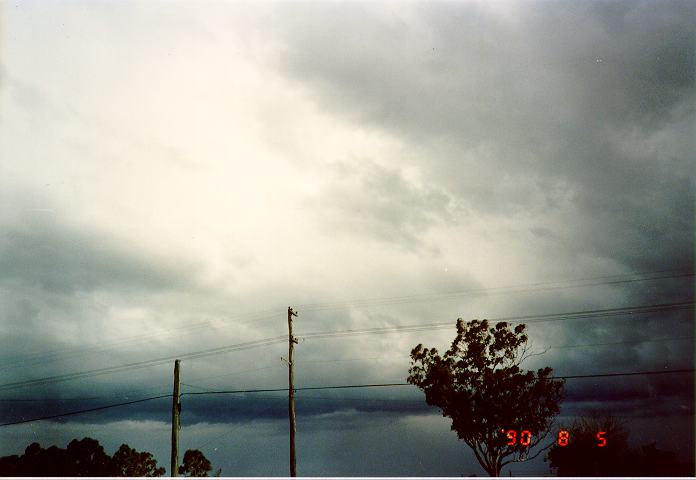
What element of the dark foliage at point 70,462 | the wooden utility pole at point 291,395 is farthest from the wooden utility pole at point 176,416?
the dark foliage at point 70,462

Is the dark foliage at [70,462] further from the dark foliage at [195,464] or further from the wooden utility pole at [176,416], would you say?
the wooden utility pole at [176,416]

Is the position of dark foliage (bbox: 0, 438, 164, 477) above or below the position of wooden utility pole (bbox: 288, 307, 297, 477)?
below

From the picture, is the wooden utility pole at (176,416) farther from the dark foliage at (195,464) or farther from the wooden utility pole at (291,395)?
the dark foliage at (195,464)

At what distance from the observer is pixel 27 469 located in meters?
56.6

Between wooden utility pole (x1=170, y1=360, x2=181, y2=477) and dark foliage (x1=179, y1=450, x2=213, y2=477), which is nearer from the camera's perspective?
wooden utility pole (x1=170, y1=360, x2=181, y2=477)

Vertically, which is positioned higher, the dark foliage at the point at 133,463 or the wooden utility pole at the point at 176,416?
the wooden utility pole at the point at 176,416

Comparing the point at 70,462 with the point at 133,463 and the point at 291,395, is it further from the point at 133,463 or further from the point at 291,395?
the point at 291,395

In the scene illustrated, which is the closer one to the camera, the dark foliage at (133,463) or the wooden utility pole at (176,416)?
the wooden utility pole at (176,416)

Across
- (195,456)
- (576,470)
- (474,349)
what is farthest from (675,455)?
(195,456)

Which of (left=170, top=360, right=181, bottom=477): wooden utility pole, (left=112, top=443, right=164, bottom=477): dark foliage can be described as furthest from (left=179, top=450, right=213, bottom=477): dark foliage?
(left=170, top=360, right=181, bottom=477): wooden utility pole

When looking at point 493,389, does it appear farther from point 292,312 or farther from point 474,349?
point 292,312

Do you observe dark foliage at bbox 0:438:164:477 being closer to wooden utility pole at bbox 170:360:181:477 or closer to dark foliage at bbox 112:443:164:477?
dark foliage at bbox 112:443:164:477

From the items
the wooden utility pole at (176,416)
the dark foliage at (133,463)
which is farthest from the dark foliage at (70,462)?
the wooden utility pole at (176,416)

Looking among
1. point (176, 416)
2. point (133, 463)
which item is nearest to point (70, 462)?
point (133, 463)
